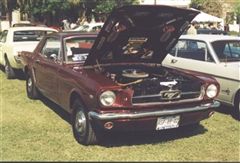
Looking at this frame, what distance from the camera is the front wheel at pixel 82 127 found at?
6.00 m

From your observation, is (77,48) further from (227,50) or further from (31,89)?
(227,50)

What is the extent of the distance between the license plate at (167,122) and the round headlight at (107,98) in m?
0.69

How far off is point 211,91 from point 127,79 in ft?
4.04

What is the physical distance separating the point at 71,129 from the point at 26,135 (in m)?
0.71

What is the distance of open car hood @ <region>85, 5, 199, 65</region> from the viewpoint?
6211mm

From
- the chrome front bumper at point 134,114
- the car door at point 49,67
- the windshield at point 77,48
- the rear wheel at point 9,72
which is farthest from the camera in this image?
the rear wheel at point 9,72

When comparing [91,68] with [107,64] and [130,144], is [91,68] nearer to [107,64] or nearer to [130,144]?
[107,64]

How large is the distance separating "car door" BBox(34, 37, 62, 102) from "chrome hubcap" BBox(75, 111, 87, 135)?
1.09 metres

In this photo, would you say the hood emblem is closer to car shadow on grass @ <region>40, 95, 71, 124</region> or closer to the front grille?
the front grille

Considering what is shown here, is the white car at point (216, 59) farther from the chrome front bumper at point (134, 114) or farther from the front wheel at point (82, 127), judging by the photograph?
the front wheel at point (82, 127)

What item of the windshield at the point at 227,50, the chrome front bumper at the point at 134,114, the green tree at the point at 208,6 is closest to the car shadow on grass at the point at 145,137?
the chrome front bumper at the point at 134,114

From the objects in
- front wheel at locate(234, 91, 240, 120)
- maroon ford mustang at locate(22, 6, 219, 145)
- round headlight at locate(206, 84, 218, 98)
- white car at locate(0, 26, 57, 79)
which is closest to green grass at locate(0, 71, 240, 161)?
front wheel at locate(234, 91, 240, 120)

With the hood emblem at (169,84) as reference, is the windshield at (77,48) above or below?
above

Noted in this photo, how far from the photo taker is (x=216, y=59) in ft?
27.3
